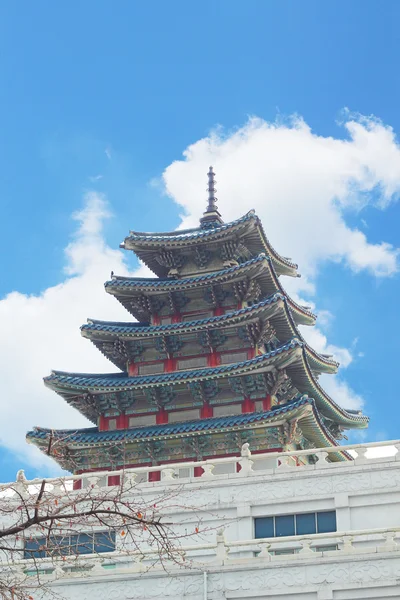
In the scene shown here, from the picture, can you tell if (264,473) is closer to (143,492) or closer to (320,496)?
(320,496)

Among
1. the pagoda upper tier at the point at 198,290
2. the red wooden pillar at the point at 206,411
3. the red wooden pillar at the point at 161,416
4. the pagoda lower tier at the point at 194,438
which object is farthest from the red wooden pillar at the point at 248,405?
the pagoda upper tier at the point at 198,290

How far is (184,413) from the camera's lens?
119ft

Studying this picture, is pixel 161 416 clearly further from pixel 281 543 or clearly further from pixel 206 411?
pixel 281 543

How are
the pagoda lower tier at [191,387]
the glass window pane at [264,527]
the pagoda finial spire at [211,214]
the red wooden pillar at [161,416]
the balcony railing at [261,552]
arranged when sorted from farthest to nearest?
the pagoda finial spire at [211,214] < the red wooden pillar at [161,416] < the pagoda lower tier at [191,387] < the glass window pane at [264,527] < the balcony railing at [261,552]

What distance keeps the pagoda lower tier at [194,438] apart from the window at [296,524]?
4966mm

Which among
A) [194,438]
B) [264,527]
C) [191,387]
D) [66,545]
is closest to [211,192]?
[191,387]

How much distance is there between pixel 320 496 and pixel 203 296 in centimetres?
1364

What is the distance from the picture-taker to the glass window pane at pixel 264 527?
93.0 ft

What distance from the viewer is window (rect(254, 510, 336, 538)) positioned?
27.9 m

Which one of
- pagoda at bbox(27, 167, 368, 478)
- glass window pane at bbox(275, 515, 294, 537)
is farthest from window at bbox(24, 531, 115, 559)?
glass window pane at bbox(275, 515, 294, 537)

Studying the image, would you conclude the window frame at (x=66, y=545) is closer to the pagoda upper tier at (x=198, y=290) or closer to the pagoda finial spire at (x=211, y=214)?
the pagoda upper tier at (x=198, y=290)

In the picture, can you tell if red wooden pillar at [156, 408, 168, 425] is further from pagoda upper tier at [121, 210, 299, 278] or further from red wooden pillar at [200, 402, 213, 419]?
pagoda upper tier at [121, 210, 299, 278]

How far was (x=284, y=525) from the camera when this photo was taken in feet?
93.2

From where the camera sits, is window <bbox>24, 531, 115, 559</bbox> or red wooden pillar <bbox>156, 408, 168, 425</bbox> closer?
window <bbox>24, 531, 115, 559</bbox>
